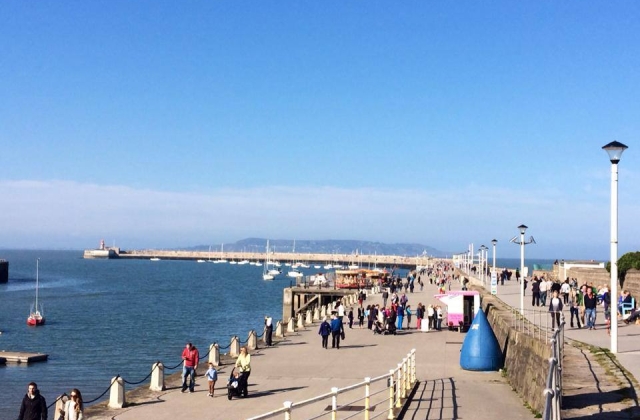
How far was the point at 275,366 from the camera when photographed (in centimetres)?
2469

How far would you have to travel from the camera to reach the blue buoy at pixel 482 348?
21.6 metres

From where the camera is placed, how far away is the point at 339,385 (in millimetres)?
20297

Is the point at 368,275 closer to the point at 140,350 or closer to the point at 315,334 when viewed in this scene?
the point at 140,350

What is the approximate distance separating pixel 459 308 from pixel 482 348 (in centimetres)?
1223

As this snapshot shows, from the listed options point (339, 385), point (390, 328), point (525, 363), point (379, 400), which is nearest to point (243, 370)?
point (339, 385)

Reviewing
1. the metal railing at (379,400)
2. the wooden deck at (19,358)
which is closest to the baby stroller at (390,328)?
the metal railing at (379,400)

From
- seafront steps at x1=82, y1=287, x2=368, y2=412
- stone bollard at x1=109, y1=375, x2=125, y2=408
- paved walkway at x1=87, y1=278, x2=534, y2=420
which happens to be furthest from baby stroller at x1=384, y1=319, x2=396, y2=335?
stone bollard at x1=109, y1=375, x2=125, y2=408

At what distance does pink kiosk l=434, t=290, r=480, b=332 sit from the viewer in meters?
33.3

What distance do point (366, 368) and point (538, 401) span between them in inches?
378

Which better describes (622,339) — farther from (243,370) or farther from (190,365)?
(190,365)

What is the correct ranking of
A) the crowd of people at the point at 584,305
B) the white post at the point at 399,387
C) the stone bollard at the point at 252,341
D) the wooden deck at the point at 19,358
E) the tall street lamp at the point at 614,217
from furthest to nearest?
the wooden deck at the point at 19,358 → the stone bollard at the point at 252,341 → the crowd of people at the point at 584,305 → the tall street lamp at the point at 614,217 → the white post at the point at 399,387

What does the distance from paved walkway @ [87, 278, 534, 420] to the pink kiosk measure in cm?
303

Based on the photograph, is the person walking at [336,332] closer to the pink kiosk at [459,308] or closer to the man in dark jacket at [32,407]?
the pink kiosk at [459,308]

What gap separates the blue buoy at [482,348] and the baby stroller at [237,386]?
7.17 m
